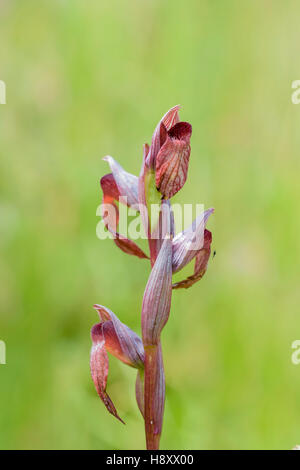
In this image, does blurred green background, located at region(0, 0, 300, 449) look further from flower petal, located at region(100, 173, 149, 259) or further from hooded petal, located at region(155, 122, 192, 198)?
hooded petal, located at region(155, 122, 192, 198)

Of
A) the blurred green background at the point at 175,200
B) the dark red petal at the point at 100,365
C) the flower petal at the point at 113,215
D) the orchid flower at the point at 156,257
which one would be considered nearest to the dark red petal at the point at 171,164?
the orchid flower at the point at 156,257

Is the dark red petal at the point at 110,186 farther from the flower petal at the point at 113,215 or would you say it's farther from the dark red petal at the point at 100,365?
the dark red petal at the point at 100,365

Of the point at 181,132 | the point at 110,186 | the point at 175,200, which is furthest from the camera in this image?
the point at 175,200

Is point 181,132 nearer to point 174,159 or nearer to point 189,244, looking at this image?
point 174,159

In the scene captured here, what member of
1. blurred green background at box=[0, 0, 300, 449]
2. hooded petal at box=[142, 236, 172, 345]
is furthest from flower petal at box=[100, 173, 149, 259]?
blurred green background at box=[0, 0, 300, 449]

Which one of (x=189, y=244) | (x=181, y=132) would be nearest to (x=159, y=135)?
(x=181, y=132)

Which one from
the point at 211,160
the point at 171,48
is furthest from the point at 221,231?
the point at 171,48
